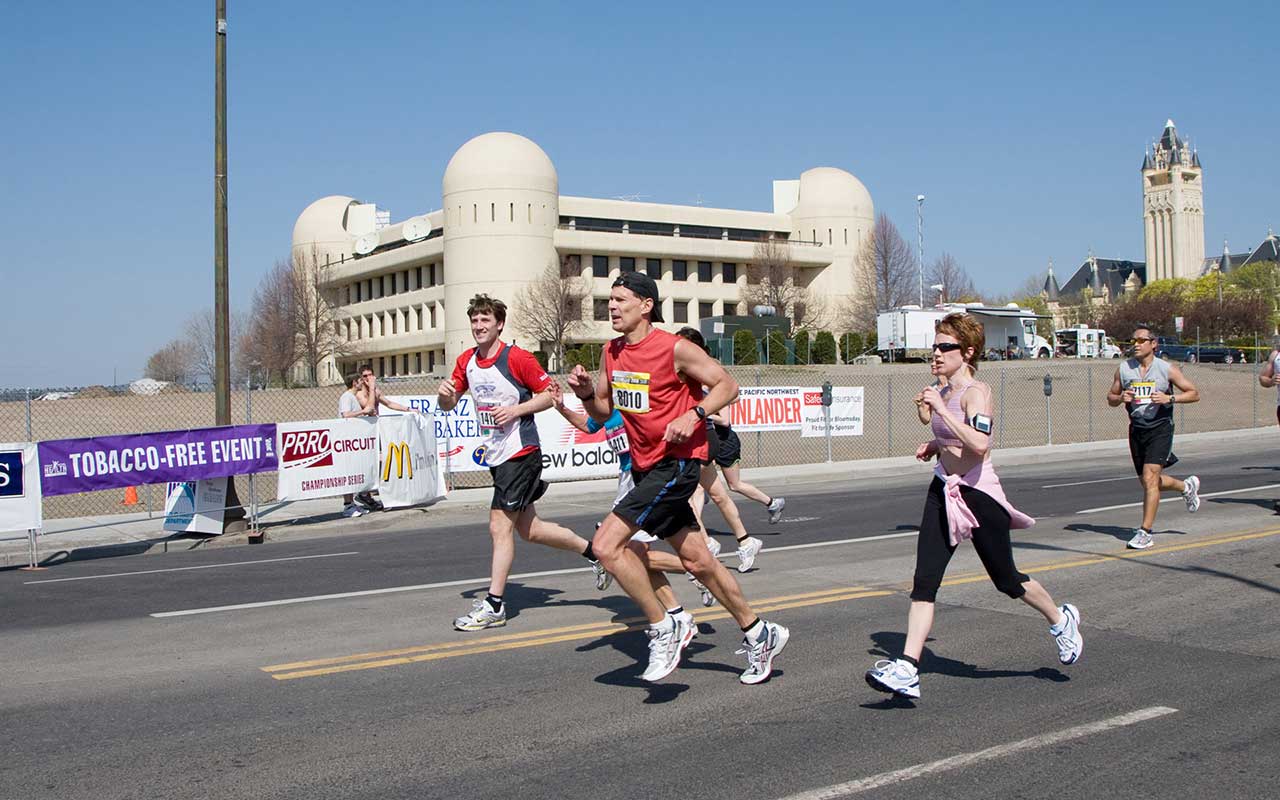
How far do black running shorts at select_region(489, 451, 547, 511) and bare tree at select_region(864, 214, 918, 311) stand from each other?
70255mm

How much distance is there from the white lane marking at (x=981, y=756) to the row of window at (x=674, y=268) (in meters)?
71.6

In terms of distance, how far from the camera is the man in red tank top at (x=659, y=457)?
5797 millimetres

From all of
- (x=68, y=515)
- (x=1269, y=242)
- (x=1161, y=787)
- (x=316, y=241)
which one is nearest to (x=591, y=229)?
(x=316, y=241)

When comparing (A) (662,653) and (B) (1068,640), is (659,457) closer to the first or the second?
(A) (662,653)

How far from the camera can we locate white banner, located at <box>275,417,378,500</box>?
14758 mm

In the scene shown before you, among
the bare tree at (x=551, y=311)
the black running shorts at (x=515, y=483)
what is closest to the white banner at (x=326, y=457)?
the black running shorts at (x=515, y=483)

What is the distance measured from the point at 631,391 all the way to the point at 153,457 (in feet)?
29.6

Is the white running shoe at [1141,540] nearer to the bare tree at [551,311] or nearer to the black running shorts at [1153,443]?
the black running shorts at [1153,443]

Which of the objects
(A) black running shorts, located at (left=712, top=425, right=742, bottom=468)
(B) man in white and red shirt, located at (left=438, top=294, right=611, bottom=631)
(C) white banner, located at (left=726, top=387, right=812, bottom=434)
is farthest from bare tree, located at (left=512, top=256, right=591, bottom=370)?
(B) man in white and red shirt, located at (left=438, top=294, right=611, bottom=631)

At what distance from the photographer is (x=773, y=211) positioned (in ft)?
298

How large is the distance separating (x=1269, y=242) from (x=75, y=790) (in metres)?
178

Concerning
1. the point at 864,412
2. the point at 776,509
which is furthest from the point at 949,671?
the point at 864,412

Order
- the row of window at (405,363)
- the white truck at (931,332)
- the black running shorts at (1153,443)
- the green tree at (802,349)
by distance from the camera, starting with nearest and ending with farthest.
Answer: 1. the black running shorts at (1153,443)
2. the white truck at (931,332)
3. the green tree at (802,349)
4. the row of window at (405,363)

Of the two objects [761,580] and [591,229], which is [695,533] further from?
[591,229]
